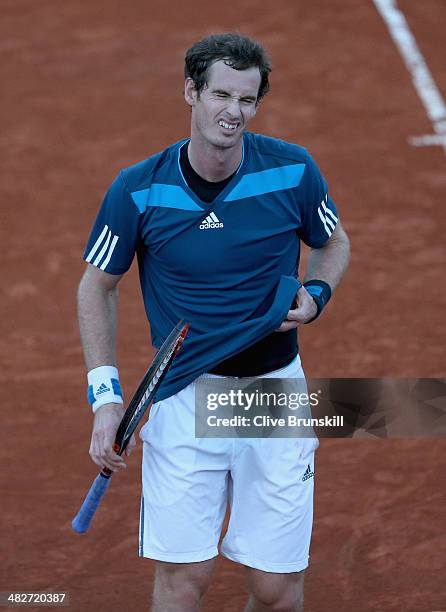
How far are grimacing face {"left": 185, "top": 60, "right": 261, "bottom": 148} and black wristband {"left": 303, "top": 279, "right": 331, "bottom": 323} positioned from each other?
27.6 inches

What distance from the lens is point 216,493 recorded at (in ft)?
16.3

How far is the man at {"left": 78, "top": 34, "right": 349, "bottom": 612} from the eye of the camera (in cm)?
477

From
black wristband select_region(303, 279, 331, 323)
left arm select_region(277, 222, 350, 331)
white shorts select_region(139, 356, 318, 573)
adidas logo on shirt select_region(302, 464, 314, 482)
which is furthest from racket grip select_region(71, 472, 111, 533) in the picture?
left arm select_region(277, 222, 350, 331)

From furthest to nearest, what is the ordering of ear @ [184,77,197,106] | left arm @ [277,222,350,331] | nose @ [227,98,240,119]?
1. left arm @ [277,222,350,331]
2. ear @ [184,77,197,106]
3. nose @ [227,98,240,119]

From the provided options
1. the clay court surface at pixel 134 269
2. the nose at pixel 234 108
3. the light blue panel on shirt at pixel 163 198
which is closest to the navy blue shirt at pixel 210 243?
the light blue panel on shirt at pixel 163 198

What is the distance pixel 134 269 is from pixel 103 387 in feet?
13.6

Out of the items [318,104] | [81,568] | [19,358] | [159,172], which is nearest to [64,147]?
[318,104]

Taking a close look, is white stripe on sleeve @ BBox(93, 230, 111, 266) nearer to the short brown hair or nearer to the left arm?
the short brown hair

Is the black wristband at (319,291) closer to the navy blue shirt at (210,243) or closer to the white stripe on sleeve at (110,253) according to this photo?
the navy blue shirt at (210,243)

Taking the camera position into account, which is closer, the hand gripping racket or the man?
the hand gripping racket

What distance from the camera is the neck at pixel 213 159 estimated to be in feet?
15.6

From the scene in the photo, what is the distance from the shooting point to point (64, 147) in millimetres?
10359

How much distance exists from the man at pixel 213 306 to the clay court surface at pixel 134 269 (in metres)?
1.20

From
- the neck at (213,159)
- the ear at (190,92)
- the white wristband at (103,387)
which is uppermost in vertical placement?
the ear at (190,92)
